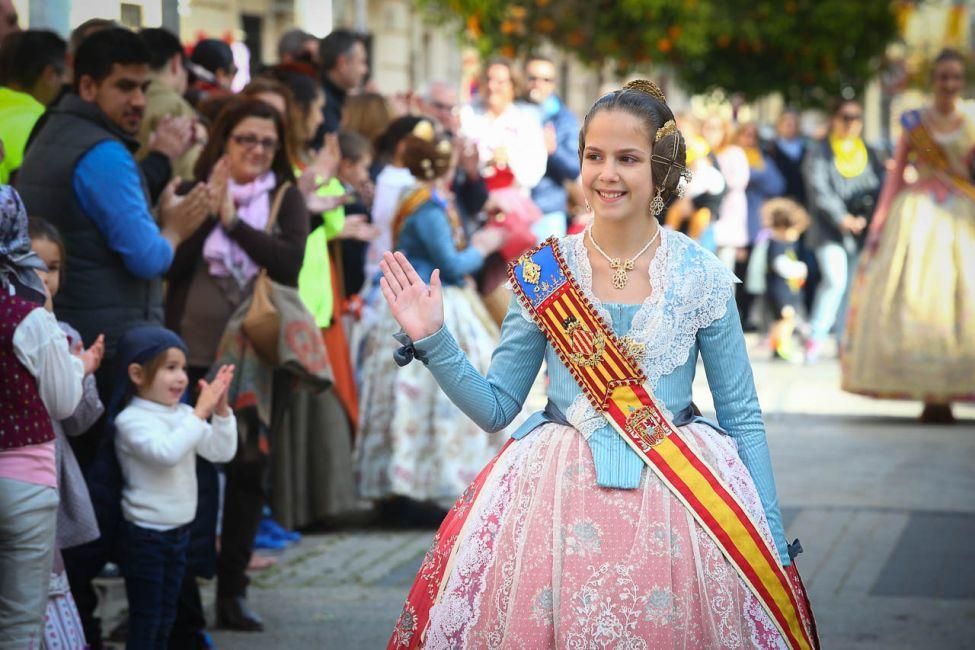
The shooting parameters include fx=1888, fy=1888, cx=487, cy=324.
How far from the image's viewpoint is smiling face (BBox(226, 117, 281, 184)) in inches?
287

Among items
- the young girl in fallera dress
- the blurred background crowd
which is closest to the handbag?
the blurred background crowd

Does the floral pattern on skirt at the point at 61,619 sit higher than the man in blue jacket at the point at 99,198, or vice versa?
the man in blue jacket at the point at 99,198

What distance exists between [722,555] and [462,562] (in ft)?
1.89

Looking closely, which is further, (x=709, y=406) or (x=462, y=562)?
(x=709, y=406)

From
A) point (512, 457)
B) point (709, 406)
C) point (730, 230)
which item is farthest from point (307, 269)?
point (730, 230)

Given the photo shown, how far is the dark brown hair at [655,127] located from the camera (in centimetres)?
432

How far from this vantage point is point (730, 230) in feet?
62.2

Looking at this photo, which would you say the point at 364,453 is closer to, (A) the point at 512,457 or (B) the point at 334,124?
(B) the point at 334,124

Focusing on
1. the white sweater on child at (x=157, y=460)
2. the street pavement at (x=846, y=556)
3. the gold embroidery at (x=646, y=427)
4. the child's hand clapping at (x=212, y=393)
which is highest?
the gold embroidery at (x=646, y=427)

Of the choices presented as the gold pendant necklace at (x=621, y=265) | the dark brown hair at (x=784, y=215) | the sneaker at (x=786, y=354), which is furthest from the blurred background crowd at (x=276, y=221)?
the dark brown hair at (x=784, y=215)

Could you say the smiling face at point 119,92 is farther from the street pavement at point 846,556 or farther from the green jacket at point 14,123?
the street pavement at point 846,556

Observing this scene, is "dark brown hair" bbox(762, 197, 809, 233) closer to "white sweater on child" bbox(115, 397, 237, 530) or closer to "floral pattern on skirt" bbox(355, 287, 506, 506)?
"floral pattern on skirt" bbox(355, 287, 506, 506)

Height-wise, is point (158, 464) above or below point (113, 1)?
below

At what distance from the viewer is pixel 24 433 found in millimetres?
5051
